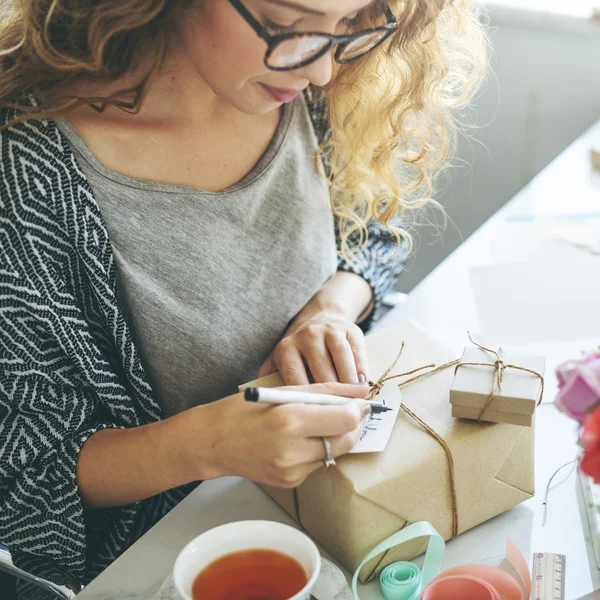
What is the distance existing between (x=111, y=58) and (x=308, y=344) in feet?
1.31

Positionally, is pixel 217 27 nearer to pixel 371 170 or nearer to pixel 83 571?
pixel 371 170

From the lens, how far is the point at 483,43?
1151mm

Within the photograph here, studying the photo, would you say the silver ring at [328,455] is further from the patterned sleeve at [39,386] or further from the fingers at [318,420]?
the patterned sleeve at [39,386]

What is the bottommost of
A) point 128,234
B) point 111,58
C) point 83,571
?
point 83,571

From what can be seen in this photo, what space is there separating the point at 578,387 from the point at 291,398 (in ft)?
1.04

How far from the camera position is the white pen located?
0.65 meters

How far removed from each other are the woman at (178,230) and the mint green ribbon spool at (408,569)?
0.31 feet

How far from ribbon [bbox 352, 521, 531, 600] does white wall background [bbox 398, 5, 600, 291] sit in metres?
1.32

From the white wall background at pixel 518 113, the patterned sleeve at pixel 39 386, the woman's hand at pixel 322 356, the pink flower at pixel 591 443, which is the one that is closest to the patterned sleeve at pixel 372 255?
the woman's hand at pixel 322 356

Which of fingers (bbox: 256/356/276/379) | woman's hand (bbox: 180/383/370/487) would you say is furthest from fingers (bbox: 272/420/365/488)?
fingers (bbox: 256/356/276/379)

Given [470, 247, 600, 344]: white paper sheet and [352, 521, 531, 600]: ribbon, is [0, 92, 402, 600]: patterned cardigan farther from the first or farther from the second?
[470, 247, 600, 344]: white paper sheet

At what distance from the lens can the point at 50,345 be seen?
2.74 ft

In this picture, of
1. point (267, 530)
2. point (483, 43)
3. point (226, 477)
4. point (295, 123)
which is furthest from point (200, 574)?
point (483, 43)

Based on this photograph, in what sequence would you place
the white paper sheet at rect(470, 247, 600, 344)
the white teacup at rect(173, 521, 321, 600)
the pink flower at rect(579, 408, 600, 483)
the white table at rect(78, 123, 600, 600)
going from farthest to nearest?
the white paper sheet at rect(470, 247, 600, 344) < the white table at rect(78, 123, 600, 600) < the white teacup at rect(173, 521, 321, 600) < the pink flower at rect(579, 408, 600, 483)
